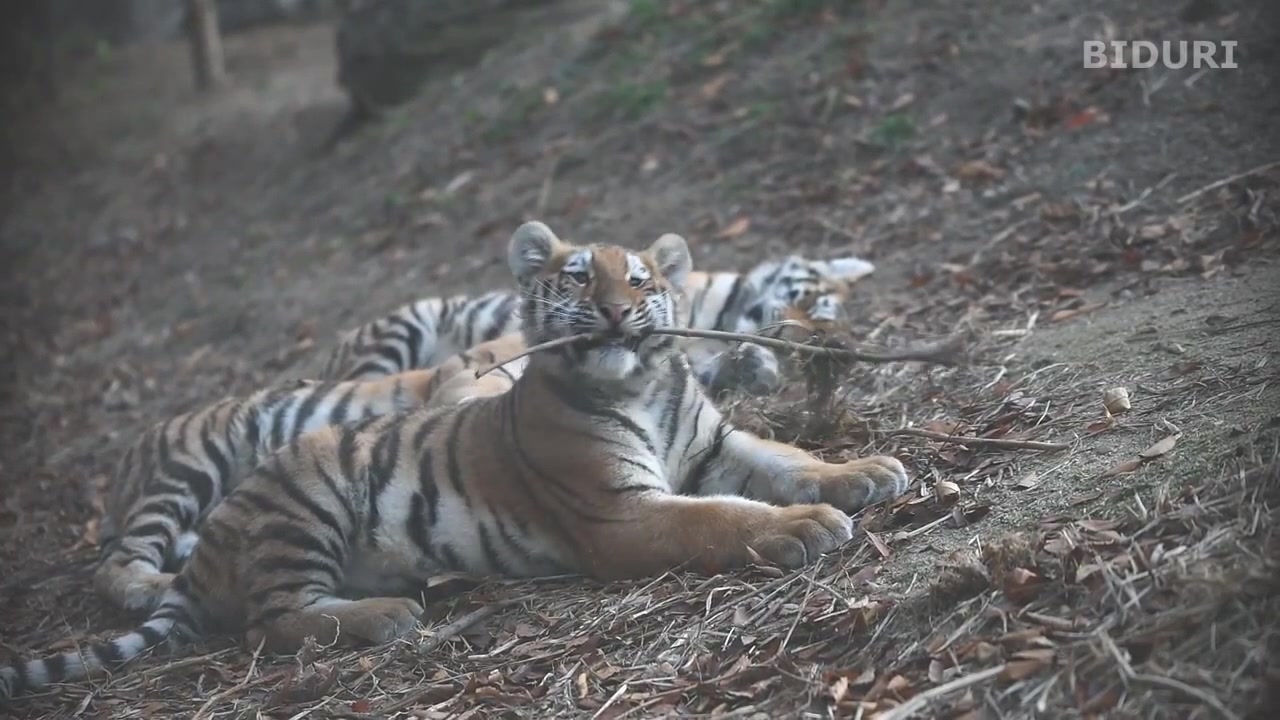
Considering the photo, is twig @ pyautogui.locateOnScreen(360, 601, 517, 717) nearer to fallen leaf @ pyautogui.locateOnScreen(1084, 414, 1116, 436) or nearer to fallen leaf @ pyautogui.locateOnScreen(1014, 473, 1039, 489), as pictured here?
fallen leaf @ pyautogui.locateOnScreen(1014, 473, 1039, 489)

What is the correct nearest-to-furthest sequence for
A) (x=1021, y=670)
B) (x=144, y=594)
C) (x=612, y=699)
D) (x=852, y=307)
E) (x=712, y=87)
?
(x=1021, y=670) → (x=612, y=699) → (x=144, y=594) → (x=852, y=307) → (x=712, y=87)

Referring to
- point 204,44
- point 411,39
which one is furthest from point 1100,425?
point 204,44

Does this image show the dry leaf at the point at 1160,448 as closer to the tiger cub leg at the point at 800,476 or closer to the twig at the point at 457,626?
the tiger cub leg at the point at 800,476

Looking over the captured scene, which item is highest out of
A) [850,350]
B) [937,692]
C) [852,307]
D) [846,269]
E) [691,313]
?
[850,350]

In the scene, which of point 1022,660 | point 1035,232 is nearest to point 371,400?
point 1035,232

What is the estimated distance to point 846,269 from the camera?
19.9 feet

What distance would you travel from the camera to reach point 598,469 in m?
3.73

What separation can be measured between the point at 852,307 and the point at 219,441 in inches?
113

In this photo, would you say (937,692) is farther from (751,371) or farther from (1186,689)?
(751,371)

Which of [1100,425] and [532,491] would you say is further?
[532,491]

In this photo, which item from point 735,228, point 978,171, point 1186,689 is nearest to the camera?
point 1186,689

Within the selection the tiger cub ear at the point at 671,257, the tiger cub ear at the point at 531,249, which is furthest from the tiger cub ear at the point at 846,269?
the tiger cub ear at the point at 531,249

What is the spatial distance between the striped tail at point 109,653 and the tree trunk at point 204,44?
10630 mm

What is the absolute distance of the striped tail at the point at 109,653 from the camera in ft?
12.5
